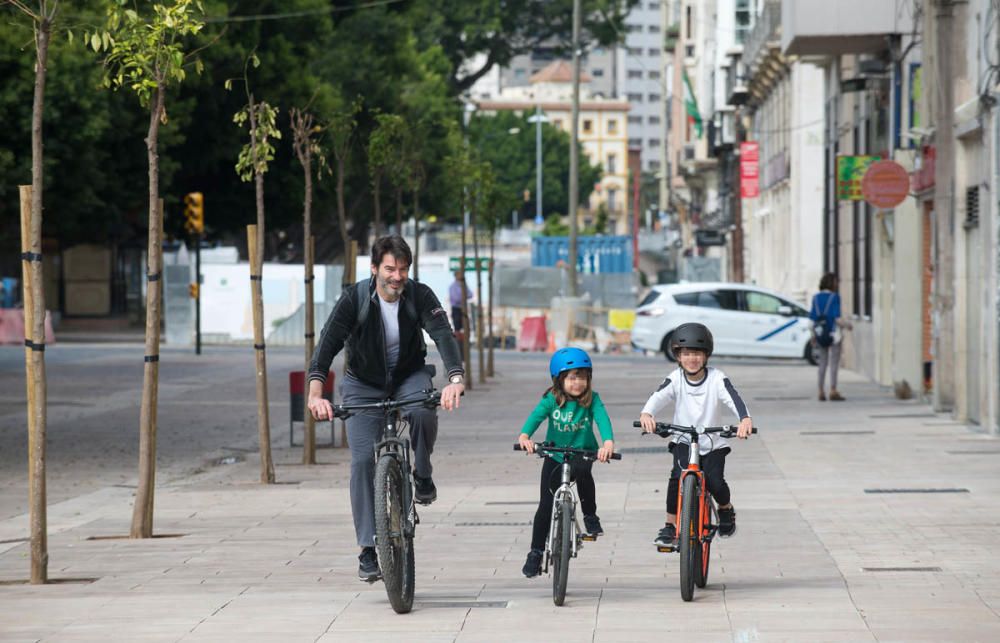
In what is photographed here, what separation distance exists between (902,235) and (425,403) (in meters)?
18.7

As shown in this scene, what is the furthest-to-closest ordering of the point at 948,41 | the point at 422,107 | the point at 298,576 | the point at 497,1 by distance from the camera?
the point at 497,1, the point at 422,107, the point at 948,41, the point at 298,576

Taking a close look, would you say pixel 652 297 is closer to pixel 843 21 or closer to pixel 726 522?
pixel 843 21

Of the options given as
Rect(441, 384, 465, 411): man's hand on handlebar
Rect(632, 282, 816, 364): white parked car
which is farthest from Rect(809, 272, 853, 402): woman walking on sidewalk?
Rect(441, 384, 465, 411): man's hand on handlebar

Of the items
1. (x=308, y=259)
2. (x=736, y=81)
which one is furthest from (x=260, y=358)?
(x=736, y=81)

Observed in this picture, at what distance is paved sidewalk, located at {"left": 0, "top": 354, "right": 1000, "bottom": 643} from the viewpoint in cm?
828

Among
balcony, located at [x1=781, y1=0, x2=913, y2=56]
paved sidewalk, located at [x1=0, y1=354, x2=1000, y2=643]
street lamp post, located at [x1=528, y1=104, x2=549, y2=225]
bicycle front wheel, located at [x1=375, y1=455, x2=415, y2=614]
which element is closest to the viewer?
paved sidewalk, located at [x1=0, y1=354, x2=1000, y2=643]

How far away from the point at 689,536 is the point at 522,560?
191 cm

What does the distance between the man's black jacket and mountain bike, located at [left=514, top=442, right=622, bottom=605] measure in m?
0.62

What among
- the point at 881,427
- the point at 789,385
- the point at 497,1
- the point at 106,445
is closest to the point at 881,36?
the point at 789,385

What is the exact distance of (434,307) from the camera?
9.20 metres

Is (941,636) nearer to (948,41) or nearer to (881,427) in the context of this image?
(881,427)

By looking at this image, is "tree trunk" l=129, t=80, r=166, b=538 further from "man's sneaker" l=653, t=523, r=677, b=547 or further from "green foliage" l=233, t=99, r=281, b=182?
"green foliage" l=233, t=99, r=281, b=182

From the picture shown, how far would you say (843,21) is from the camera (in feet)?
88.2

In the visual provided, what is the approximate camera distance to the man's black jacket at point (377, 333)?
914cm
